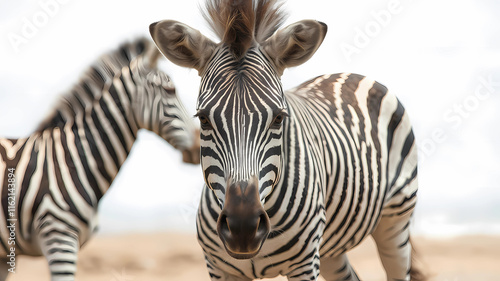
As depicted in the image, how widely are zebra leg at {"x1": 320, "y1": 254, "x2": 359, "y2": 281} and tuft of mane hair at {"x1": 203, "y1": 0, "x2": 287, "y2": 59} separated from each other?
7.97ft

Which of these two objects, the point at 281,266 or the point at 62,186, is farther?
the point at 62,186

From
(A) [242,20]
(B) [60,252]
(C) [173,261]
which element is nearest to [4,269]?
(B) [60,252]

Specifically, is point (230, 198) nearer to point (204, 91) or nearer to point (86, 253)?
point (204, 91)

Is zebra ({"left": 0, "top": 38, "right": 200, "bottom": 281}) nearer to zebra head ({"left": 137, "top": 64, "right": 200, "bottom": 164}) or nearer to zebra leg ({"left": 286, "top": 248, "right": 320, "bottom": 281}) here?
zebra head ({"left": 137, "top": 64, "right": 200, "bottom": 164})

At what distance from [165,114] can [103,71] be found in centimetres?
69

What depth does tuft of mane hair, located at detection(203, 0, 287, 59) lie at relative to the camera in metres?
3.49

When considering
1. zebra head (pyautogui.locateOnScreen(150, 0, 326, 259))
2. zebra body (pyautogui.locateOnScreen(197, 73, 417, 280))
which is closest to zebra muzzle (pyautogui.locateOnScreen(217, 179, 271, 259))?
zebra head (pyautogui.locateOnScreen(150, 0, 326, 259))

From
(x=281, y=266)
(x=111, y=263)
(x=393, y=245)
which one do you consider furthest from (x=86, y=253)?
(x=281, y=266)

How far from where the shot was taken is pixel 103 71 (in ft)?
18.1

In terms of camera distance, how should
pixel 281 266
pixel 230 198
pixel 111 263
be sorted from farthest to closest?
pixel 111 263, pixel 281 266, pixel 230 198

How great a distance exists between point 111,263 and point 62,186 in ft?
30.0

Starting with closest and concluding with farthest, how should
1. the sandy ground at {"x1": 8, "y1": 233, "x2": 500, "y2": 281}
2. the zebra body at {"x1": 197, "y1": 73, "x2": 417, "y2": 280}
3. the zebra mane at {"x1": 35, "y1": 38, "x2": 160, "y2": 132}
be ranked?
the zebra body at {"x1": 197, "y1": 73, "x2": 417, "y2": 280} → the zebra mane at {"x1": 35, "y1": 38, "x2": 160, "y2": 132} → the sandy ground at {"x1": 8, "y1": 233, "x2": 500, "y2": 281}

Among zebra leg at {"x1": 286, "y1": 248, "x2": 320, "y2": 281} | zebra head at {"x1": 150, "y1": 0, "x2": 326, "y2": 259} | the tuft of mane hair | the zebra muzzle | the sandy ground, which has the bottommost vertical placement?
the sandy ground

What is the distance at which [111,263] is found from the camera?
13.6 metres
